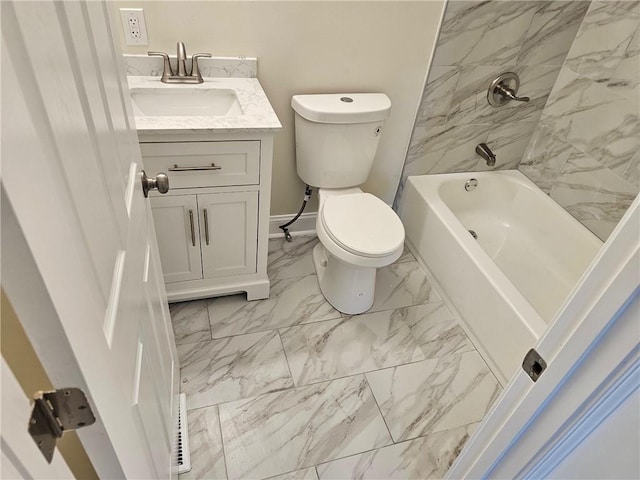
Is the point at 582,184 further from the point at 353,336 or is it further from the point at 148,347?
the point at 148,347

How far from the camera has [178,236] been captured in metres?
1.63

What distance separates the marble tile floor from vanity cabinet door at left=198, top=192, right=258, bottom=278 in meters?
0.21

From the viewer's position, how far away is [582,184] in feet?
6.74

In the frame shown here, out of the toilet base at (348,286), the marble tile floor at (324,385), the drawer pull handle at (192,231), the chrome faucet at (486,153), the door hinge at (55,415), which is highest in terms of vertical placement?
the door hinge at (55,415)

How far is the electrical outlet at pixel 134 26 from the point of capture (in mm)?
1480

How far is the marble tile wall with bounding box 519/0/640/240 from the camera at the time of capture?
1790 millimetres

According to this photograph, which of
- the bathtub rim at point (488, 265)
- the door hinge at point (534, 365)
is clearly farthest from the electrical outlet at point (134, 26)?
the door hinge at point (534, 365)

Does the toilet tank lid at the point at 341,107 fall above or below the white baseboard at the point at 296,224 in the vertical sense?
above

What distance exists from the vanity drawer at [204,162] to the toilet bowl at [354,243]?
384 mm

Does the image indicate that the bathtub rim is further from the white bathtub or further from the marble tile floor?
the marble tile floor

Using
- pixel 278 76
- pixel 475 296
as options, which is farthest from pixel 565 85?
pixel 278 76

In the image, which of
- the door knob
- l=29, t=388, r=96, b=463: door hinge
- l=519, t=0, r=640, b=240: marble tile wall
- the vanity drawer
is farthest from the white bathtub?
l=29, t=388, r=96, b=463: door hinge

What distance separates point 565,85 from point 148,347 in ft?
7.14

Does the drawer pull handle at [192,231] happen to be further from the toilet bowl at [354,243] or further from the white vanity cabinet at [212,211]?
the toilet bowl at [354,243]
